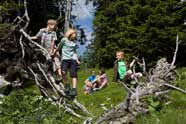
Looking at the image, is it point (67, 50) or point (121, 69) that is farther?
point (121, 69)

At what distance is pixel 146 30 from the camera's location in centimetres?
3925

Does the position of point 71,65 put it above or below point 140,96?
below

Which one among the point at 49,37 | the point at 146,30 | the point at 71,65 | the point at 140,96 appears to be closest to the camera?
the point at 140,96

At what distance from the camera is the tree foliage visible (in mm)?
38438

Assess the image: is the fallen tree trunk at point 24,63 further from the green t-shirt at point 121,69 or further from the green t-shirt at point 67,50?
the green t-shirt at point 121,69

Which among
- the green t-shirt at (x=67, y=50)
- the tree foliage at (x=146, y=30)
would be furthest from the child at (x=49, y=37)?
the tree foliage at (x=146, y=30)

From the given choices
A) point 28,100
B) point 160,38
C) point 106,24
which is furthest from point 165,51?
point 28,100

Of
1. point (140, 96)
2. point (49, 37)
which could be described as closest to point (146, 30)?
point (49, 37)

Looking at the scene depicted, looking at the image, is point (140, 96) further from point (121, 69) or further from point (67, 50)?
point (121, 69)

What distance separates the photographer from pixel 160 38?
38500 millimetres

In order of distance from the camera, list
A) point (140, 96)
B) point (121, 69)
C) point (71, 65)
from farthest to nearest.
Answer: point (121, 69) < point (71, 65) < point (140, 96)

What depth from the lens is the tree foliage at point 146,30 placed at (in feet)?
126

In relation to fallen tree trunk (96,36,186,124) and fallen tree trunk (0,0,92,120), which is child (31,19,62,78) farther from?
fallen tree trunk (96,36,186,124)

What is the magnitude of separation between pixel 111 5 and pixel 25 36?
33418mm
